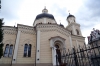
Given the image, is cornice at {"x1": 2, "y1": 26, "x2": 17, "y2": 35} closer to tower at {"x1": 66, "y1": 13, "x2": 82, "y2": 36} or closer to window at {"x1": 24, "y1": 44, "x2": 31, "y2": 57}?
window at {"x1": 24, "y1": 44, "x2": 31, "y2": 57}

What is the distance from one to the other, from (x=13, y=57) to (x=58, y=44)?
24.3 ft

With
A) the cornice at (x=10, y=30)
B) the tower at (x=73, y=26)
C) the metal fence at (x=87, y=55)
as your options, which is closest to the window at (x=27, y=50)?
the cornice at (x=10, y=30)

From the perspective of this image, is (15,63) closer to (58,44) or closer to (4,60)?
(4,60)

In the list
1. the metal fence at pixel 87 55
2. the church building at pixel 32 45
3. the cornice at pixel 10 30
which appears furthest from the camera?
the cornice at pixel 10 30

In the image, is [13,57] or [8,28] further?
[8,28]

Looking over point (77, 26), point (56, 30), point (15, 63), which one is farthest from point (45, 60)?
point (77, 26)

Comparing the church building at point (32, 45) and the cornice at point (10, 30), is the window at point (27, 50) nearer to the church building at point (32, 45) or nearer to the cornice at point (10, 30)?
the church building at point (32, 45)

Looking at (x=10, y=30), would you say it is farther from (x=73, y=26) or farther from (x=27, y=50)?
(x=73, y=26)

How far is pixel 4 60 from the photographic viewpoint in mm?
10781

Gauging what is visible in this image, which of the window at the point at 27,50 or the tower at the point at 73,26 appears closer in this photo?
the window at the point at 27,50

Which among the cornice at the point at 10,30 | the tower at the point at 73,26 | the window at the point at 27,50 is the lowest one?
the window at the point at 27,50

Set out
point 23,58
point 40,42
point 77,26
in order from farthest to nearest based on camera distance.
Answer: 1. point 77,26
2. point 40,42
3. point 23,58

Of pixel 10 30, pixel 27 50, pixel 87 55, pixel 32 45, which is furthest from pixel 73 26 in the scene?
pixel 87 55

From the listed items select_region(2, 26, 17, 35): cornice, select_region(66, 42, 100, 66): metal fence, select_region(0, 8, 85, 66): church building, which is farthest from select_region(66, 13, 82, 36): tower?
select_region(66, 42, 100, 66): metal fence
